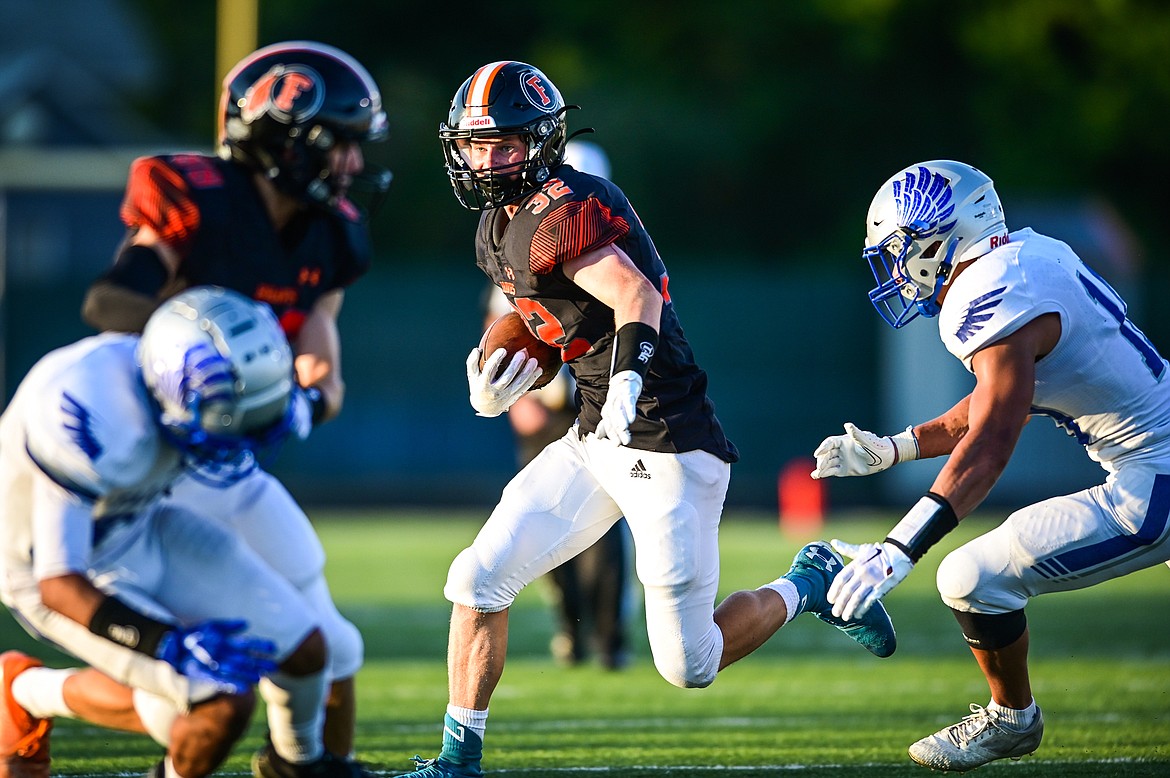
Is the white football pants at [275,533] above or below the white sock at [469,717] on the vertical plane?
above

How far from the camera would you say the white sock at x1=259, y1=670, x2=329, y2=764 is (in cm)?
339

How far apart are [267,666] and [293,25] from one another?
840 inches

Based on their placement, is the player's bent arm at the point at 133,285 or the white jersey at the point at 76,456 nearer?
the white jersey at the point at 76,456

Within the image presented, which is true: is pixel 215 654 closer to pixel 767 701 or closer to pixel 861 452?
pixel 861 452

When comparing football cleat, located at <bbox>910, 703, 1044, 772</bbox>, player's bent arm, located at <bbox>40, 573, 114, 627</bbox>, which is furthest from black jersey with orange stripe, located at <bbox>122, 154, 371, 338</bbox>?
football cleat, located at <bbox>910, 703, 1044, 772</bbox>

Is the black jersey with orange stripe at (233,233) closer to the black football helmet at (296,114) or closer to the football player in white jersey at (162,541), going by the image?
the black football helmet at (296,114)

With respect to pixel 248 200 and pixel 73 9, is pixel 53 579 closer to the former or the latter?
pixel 248 200

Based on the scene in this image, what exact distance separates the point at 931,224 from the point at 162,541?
2119 millimetres

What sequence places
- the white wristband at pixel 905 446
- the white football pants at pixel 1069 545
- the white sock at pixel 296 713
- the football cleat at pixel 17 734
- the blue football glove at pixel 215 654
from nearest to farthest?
the blue football glove at pixel 215 654, the white sock at pixel 296 713, the football cleat at pixel 17 734, the white football pants at pixel 1069 545, the white wristband at pixel 905 446

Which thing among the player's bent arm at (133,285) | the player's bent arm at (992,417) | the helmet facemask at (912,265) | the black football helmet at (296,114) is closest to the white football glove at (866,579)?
the player's bent arm at (992,417)

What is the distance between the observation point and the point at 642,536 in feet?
13.8

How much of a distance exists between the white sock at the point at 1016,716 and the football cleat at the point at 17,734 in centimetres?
242

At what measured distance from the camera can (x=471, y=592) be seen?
416cm

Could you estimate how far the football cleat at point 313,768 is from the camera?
348 cm
